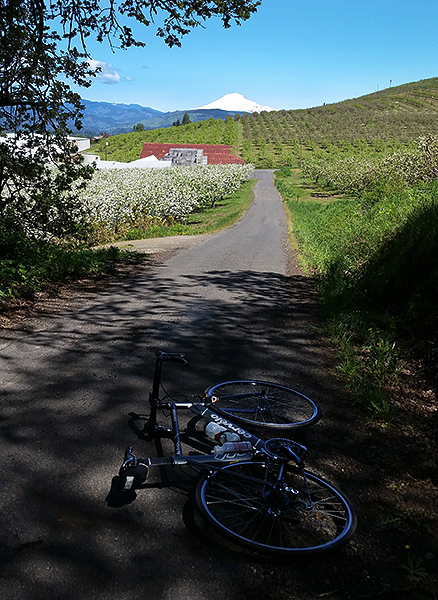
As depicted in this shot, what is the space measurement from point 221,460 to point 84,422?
1595 millimetres

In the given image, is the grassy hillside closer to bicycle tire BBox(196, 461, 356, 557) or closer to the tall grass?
the tall grass

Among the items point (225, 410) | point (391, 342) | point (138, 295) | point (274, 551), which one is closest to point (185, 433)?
point (225, 410)

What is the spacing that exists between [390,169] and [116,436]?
35032mm

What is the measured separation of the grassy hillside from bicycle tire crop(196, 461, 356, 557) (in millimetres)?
90803

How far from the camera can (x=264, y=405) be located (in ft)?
14.6

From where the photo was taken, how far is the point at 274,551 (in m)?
2.63

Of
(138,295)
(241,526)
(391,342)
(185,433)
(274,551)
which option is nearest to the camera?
(274,551)

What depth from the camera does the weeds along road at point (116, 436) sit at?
2.52 metres

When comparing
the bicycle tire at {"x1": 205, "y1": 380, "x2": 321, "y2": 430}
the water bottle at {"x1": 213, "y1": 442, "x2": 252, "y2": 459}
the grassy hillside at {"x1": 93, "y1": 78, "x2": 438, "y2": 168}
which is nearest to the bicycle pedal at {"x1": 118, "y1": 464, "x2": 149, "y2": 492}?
the water bottle at {"x1": 213, "y1": 442, "x2": 252, "y2": 459}

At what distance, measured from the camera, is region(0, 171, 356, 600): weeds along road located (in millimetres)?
2518

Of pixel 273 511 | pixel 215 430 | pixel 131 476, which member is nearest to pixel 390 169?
pixel 215 430

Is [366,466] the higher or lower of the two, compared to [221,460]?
lower

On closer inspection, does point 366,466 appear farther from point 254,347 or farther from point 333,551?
point 254,347

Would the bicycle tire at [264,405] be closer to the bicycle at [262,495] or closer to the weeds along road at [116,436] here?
the weeds along road at [116,436]
